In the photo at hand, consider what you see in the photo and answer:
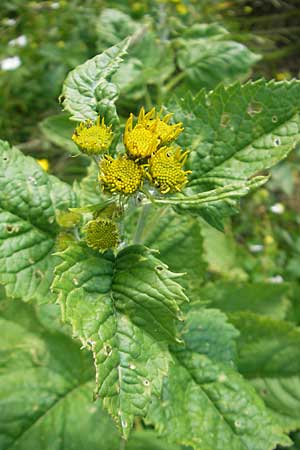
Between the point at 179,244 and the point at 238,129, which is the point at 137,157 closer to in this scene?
the point at 238,129

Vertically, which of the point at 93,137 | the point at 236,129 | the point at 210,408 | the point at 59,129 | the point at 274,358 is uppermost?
the point at 93,137

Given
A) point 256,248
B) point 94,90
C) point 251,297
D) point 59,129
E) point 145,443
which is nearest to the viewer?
point 94,90

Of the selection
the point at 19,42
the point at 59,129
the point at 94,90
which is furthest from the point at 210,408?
the point at 19,42

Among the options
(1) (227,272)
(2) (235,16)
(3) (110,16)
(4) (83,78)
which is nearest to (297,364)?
(1) (227,272)

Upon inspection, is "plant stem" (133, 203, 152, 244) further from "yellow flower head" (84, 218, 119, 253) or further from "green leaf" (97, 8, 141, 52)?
"green leaf" (97, 8, 141, 52)

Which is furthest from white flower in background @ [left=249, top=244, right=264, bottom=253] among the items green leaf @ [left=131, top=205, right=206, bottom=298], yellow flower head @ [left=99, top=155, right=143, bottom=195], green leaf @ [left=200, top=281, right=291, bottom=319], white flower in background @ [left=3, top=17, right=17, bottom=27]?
white flower in background @ [left=3, top=17, right=17, bottom=27]

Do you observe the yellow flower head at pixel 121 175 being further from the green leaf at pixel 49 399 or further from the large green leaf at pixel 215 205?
the green leaf at pixel 49 399

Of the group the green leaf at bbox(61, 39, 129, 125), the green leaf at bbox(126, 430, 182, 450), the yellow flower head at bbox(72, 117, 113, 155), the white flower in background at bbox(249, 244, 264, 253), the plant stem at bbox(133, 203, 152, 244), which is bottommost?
the white flower in background at bbox(249, 244, 264, 253)
